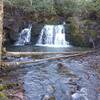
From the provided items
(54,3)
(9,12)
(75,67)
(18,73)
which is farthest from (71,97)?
(54,3)

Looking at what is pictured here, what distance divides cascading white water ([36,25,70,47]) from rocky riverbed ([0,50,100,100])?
6222mm

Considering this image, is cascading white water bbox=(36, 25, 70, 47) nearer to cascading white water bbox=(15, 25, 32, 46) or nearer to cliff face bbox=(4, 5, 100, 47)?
cliff face bbox=(4, 5, 100, 47)

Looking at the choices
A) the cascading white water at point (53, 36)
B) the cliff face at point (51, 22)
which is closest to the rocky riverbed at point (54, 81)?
the cliff face at point (51, 22)

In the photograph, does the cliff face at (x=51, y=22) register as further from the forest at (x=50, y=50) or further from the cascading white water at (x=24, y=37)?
the cascading white water at (x=24, y=37)

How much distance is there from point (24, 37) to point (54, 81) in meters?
10.9

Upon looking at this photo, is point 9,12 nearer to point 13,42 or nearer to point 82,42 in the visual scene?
point 13,42

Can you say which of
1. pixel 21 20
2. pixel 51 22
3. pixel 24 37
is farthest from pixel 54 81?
pixel 51 22

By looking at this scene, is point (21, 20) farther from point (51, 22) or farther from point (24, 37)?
point (51, 22)

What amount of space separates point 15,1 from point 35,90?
13.2 metres

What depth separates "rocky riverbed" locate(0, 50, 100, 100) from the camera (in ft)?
25.7

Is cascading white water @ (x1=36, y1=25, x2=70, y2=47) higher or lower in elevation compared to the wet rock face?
lower

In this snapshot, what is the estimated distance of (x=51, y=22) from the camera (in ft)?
69.7

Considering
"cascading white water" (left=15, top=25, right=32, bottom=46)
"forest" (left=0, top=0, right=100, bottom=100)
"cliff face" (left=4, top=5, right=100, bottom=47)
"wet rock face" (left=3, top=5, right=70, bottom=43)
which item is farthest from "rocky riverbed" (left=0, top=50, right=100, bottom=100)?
"wet rock face" (left=3, top=5, right=70, bottom=43)

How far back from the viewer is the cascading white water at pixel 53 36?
63.1ft
